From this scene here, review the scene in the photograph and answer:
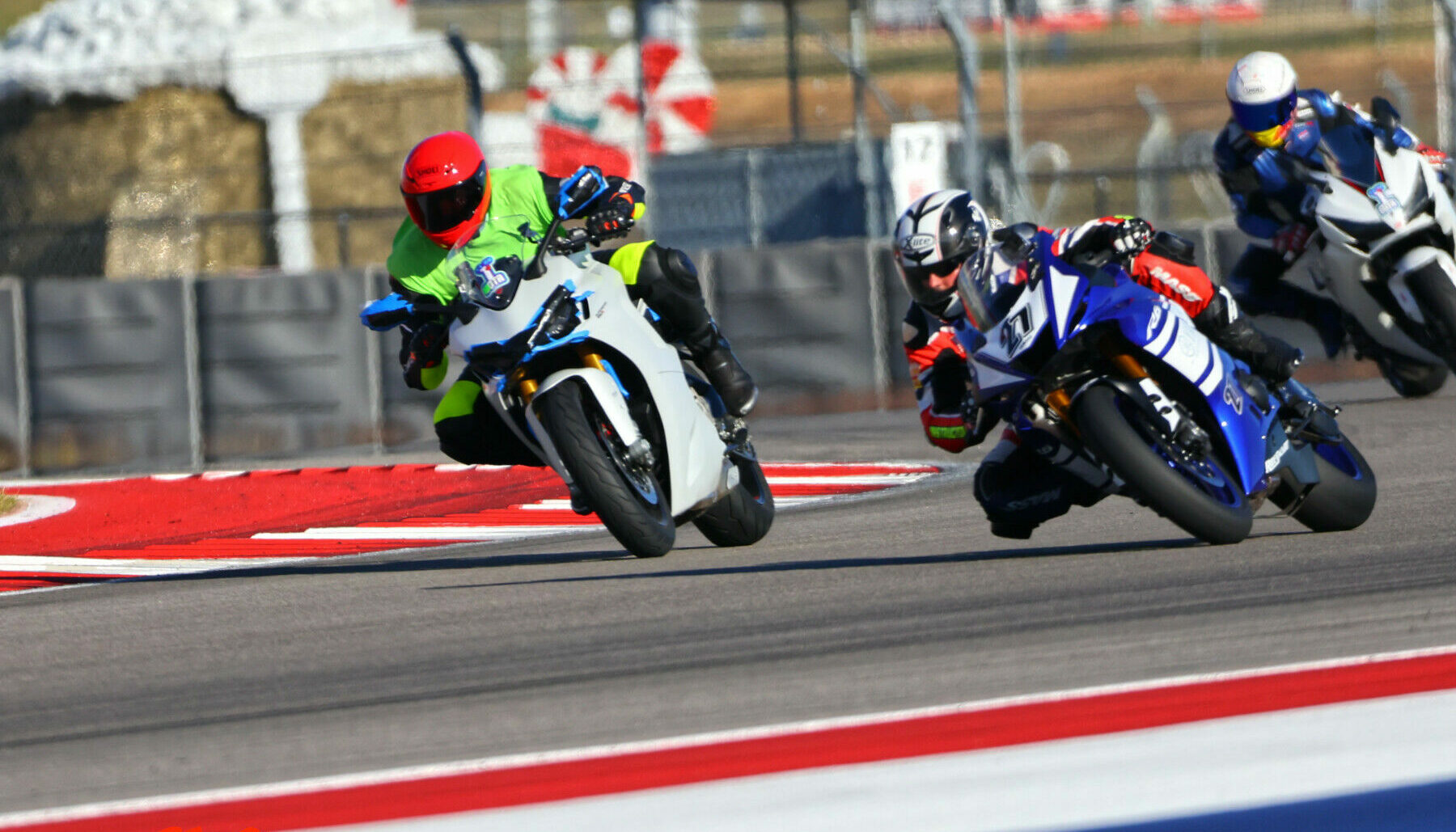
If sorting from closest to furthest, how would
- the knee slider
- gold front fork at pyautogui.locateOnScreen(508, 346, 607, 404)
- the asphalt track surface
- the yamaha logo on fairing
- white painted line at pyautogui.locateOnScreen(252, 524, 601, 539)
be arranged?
the asphalt track surface < the yamaha logo on fairing < gold front fork at pyautogui.locateOnScreen(508, 346, 607, 404) < the knee slider < white painted line at pyautogui.locateOnScreen(252, 524, 601, 539)

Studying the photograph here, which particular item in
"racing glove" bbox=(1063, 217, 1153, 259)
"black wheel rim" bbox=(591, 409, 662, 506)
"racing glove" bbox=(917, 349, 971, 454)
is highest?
"racing glove" bbox=(1063, 217, 1153, 259)

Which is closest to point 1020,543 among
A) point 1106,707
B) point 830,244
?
point 1106,707

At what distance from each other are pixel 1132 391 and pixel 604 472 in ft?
5.23

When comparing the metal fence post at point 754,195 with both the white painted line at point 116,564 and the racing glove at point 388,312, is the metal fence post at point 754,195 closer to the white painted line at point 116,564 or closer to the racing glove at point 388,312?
the white painted line at point 116,564

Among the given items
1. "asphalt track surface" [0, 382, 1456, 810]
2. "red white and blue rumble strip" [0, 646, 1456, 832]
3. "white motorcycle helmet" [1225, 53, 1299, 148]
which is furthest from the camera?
"white motorcycle helmet" [1225, 53, 1299, 148]

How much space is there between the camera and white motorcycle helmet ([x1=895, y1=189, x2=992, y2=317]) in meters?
5.92

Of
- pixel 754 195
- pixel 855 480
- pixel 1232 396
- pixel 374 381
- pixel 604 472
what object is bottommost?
pixel 855 480

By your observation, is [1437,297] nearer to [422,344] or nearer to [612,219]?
[612,219]

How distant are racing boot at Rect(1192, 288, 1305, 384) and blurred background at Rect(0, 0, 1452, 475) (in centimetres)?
703

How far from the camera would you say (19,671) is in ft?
18.3

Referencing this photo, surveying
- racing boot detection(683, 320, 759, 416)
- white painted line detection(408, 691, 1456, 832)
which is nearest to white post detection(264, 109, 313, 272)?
racing boot detection(683, 320, 759, 416)

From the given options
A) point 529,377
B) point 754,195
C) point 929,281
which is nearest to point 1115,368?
point 929,281

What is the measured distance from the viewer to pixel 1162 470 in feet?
18.5

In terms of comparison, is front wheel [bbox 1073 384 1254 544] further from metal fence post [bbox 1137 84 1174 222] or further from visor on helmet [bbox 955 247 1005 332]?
metal fence post [bbox 1137 84 1174 222]
